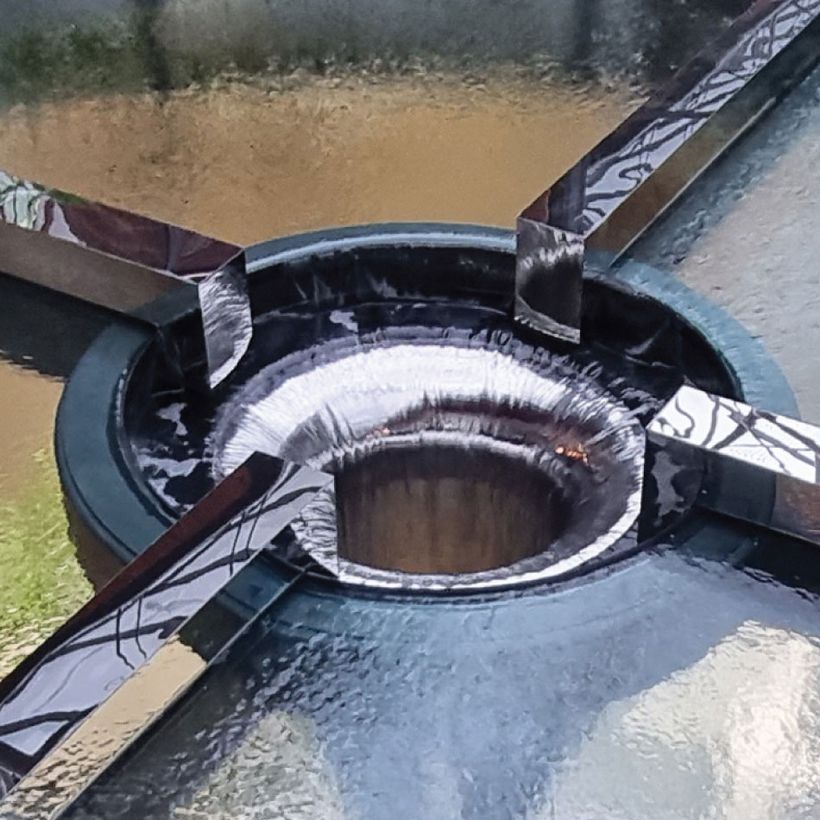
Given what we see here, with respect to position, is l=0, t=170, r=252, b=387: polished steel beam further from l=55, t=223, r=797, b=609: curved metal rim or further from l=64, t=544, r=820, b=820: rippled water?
l=64, t=544, r=820, b=820: rippled water

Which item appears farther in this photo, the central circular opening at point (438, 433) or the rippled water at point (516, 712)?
the central circular opening at point (438, 433)

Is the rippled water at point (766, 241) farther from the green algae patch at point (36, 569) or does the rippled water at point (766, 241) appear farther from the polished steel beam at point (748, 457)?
the green algae patch at point (36, 569)

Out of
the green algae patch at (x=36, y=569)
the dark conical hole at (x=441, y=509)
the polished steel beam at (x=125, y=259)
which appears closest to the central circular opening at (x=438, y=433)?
the dark conical hole at (x=441, y=509)

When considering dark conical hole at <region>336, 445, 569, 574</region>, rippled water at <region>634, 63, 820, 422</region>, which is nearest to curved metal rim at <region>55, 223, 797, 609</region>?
rippled water at <region>634, 63, 820, 422</region>

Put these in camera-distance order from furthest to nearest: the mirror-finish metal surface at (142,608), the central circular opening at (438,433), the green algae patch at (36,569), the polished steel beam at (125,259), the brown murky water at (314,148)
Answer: the brown murky water at (314,148) → the central circular opening at (438,433) → the polished steel beam at (125,259) → the green algae patch at (36,569) → the mirror-finish metal surface at (142,608)

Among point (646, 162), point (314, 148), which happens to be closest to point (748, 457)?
point (646, 162)

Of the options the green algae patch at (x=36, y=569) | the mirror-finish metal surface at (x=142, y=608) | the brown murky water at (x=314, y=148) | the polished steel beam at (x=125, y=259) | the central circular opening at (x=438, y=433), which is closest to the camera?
the mirror-finish metal surface at (x=142, y=608)
